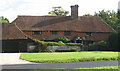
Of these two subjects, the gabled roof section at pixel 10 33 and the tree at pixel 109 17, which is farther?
the tree at pixel 109 17

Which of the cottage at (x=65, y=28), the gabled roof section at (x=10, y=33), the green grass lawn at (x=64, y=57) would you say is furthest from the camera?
the cottage at (x=65, y=28)

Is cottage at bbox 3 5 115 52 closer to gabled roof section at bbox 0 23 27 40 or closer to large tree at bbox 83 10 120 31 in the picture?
gabled roof section at bbox 0 23 27 40

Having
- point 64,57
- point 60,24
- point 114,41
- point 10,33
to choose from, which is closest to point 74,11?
point 60,24

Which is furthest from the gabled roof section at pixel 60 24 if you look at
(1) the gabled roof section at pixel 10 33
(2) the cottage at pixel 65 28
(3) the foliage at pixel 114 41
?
(1) the gabled roof section at pixel 10 33

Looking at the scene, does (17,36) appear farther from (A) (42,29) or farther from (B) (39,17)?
(B) (39,17)

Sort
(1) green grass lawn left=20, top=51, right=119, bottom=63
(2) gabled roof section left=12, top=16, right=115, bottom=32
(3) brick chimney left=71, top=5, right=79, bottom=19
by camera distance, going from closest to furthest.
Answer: (1) green grass lawn left=20, top=51, right=119, bottom=63, (2) gabled roof section left=12, top=16, right=115, bottom=32, (3) brick chimney left=71, top=5, right=79, bottom=19

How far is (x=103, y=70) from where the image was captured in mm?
13977

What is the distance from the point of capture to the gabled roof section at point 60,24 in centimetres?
4709

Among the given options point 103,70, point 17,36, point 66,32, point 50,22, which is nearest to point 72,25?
point 66,32

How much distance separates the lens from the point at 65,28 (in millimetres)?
47281

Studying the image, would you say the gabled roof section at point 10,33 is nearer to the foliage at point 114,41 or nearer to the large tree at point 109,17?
the foliage at point 114,41

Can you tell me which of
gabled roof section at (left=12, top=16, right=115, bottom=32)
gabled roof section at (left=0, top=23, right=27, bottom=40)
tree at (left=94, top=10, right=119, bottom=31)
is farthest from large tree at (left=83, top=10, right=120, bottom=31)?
gabled roof section at (left=0, top=23, right=27, bottom=40)

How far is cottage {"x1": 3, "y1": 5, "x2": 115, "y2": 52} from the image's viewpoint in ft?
152

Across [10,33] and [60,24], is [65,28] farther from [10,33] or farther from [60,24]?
[10,33]
